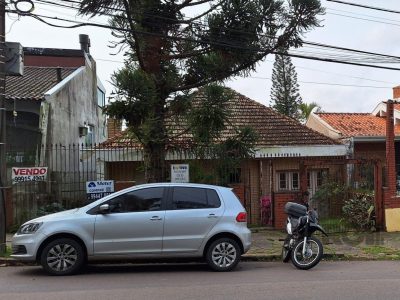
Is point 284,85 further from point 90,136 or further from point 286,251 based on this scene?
point 286,251

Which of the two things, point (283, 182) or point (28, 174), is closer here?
point (28, 174)

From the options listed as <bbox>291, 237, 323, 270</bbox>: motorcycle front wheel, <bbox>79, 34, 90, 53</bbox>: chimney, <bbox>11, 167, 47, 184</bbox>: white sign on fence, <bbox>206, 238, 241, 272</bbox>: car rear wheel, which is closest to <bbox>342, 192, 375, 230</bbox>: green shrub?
<bbox>291, 237, 323, 270</bbox>: motorcycle front wheel

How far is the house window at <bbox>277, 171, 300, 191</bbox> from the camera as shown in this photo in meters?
20.8

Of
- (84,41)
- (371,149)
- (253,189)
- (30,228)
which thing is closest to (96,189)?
(30,228)

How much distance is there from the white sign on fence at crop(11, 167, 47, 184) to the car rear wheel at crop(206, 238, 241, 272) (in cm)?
689

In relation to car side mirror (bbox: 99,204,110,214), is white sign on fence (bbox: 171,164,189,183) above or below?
above

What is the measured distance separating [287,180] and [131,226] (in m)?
12.2

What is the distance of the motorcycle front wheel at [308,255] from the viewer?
33.1 feet

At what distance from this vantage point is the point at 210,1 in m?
13.8

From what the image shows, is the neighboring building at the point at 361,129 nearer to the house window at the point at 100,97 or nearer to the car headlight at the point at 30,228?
the house window at the point at 100,97

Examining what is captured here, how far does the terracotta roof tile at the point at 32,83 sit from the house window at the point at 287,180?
369 inches

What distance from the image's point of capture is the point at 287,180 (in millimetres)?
20844

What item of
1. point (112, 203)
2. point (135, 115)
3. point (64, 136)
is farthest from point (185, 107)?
point (64, 136)

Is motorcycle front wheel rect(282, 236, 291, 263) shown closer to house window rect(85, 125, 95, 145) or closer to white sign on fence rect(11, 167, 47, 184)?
white sign on fence rect(11, 167, 47, 184)
